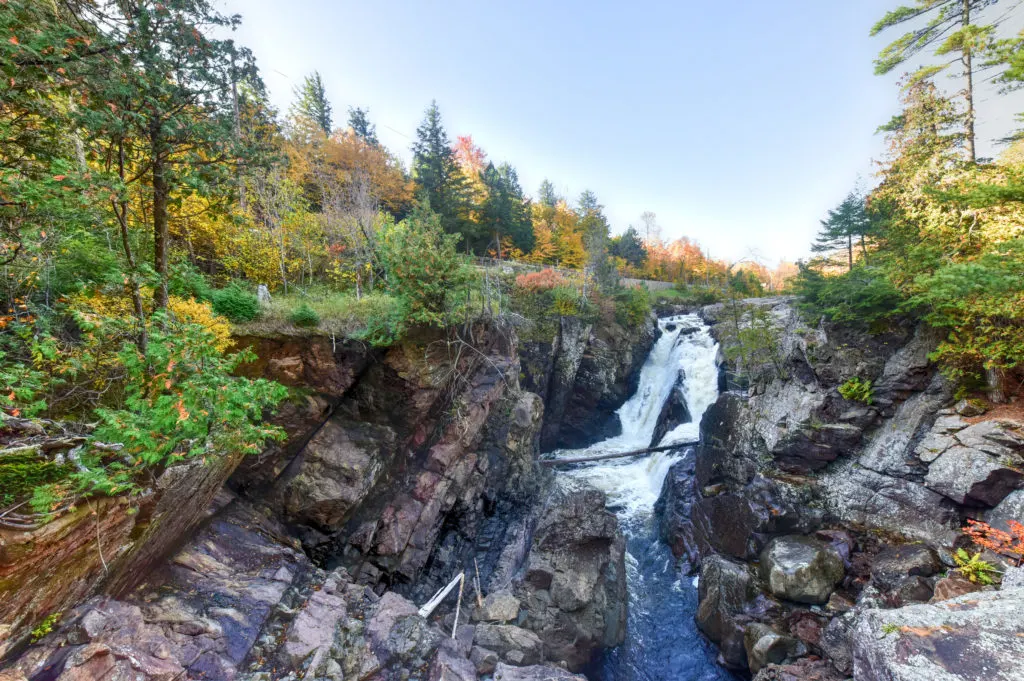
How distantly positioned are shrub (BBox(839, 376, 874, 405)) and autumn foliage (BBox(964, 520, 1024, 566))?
152 inches

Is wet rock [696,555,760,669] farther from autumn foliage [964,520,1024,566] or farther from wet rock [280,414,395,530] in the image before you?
wet rock [280,414,395,530]

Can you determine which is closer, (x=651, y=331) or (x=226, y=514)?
(x=226, y=514)

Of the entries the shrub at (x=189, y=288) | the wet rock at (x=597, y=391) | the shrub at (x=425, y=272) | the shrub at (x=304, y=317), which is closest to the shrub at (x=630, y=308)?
the wet rock at (x=597, y=391)

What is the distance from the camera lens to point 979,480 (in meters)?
7.42

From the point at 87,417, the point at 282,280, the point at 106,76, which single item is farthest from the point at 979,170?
the point at 282,280

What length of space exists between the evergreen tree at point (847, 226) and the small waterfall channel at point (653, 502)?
696cm

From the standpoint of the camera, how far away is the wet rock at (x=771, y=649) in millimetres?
7508

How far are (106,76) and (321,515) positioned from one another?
8.01 m

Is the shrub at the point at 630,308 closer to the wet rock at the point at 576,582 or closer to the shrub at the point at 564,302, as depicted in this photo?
the shrub at the point at 564,302

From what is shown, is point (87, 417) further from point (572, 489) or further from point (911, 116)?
point (911, 116)

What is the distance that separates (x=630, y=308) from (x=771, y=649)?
51.2ft

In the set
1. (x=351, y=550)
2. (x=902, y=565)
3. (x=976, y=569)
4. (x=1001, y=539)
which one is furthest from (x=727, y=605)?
(x=351, y=550)

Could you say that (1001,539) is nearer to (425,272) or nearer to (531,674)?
(531,674)

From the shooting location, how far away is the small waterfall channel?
8445 mm
